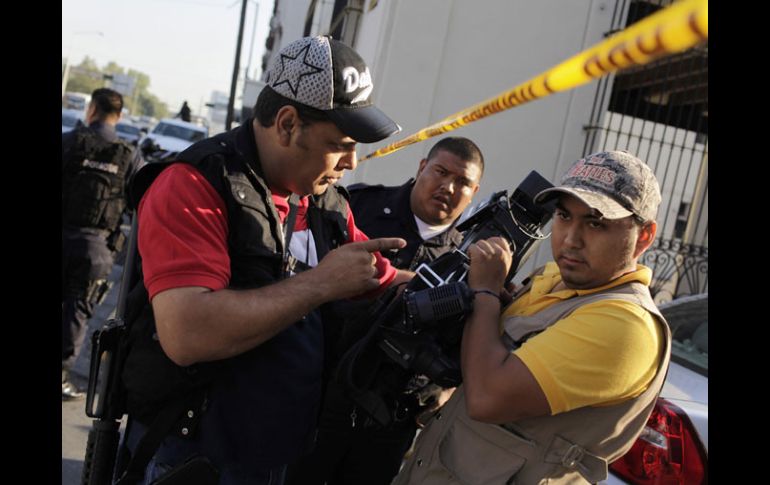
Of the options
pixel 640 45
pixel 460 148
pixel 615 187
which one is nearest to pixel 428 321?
pixel 615 187

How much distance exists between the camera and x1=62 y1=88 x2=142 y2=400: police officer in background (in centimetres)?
459

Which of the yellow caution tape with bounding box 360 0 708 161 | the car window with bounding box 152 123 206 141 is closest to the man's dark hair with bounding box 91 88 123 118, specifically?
the yellow caution tape with bounding box 360 0 708 161

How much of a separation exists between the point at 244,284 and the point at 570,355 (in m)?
0.83

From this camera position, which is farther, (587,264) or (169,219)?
(587,264)

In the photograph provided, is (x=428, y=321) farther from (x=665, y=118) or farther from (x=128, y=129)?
(x=128, y=129)

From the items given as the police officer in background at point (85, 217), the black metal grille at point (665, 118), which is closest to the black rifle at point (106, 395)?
the police officer in background at point (85, 217)

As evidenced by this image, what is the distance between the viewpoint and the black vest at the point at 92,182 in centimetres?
459

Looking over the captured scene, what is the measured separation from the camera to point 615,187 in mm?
1891

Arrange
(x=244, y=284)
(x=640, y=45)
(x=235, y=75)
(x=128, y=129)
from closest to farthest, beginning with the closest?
(x=640, y=45) < (x=244, y=284) < (x=235, y=75) < (x=128, y=129)

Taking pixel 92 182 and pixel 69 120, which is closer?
pixel 92 182
